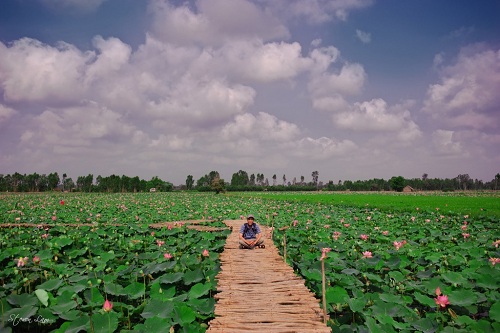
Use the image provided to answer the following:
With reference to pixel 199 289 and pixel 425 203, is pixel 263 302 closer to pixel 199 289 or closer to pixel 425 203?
Answer: pixel 199 289

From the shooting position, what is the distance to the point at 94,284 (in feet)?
13.1

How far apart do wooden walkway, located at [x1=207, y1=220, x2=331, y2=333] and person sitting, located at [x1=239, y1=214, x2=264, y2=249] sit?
1.38 m

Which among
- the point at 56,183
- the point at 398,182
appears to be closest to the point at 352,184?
the point at 398,182

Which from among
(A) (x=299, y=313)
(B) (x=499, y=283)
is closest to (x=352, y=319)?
(A) (x=299, y=313)

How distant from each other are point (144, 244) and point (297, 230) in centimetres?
409

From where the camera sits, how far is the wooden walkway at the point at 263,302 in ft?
9.74

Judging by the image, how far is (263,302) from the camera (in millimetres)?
3533

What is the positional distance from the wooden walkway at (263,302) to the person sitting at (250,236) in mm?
1380

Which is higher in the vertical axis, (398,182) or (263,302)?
(398,182)

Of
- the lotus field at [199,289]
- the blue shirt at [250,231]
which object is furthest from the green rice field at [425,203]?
the blue shirt at [250,231]

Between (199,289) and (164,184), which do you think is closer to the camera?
(199,289)

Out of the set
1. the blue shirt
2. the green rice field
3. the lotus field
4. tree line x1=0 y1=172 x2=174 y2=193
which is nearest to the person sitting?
the blue shirt

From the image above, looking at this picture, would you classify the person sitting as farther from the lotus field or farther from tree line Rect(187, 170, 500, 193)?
tree line Rect(187, 170, 500, 193)

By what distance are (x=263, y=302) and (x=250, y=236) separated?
349 centimetres
